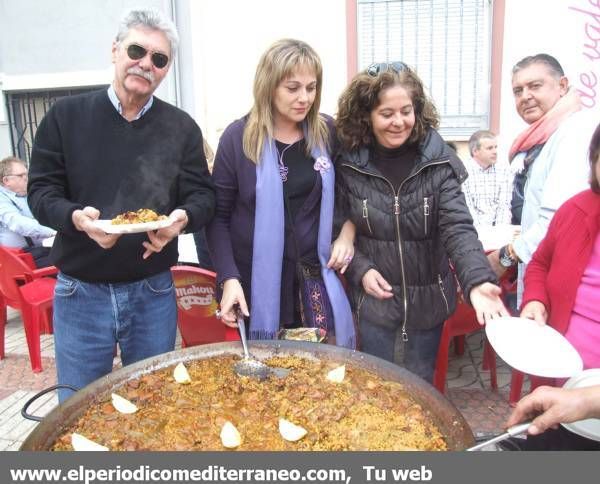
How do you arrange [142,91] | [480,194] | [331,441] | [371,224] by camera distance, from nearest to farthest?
[331,441]
[142,91]
[371,224]
[480,194]

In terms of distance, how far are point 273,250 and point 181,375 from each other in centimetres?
70

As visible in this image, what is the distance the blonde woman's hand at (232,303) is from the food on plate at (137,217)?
1.46ft

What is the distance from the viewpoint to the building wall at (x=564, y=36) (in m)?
6.51

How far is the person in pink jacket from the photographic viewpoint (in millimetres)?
1951

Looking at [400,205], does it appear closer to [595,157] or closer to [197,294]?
[595,157]

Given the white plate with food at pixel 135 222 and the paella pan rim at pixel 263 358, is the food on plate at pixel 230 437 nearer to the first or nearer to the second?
the paella pan rim at pixel 263 358

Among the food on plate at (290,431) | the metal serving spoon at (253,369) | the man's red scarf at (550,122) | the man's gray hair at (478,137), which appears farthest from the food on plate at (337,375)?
the man's gray hair at (478,137)

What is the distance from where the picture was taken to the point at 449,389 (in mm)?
3980

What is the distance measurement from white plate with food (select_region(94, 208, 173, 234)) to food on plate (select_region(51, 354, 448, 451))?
0.58 meters

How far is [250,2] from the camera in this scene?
24.0 ft

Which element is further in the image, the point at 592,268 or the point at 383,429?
the point at 592,268
